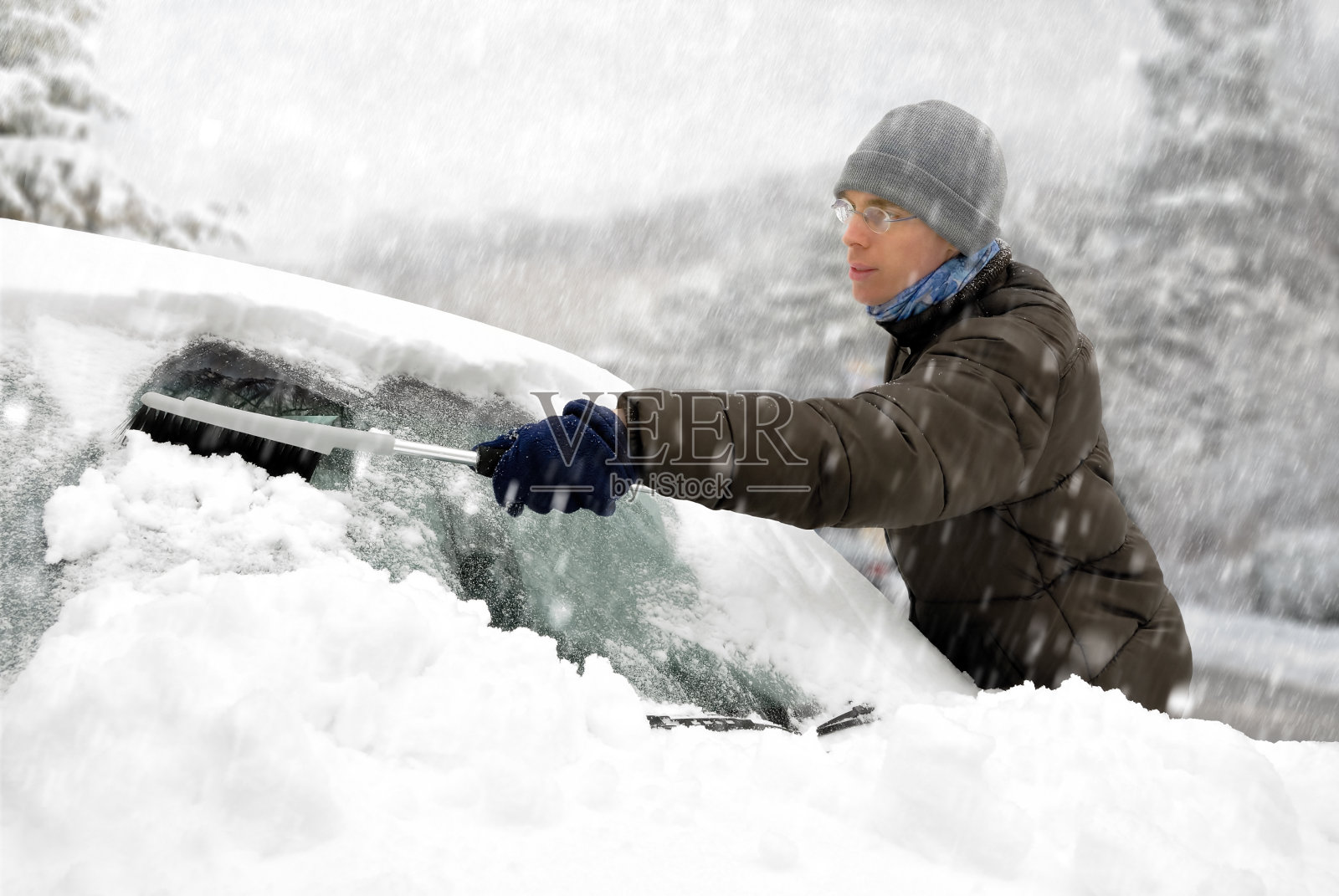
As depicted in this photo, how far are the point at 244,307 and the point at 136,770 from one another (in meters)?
0.94

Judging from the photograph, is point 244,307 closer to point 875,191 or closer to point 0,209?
point 875,191

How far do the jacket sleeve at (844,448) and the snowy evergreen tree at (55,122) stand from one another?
353 inches

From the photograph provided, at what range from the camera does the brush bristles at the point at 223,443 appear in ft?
4.01

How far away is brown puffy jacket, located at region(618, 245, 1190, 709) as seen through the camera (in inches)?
45.5

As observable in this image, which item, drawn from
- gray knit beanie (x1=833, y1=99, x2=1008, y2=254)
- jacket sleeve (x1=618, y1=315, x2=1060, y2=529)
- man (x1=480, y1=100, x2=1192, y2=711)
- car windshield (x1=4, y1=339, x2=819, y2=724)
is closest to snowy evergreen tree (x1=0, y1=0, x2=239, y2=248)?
car windshield (x1=4, y1=339, x2=819, y2=724)

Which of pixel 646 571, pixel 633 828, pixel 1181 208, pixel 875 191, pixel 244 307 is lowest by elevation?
pixel 646 571

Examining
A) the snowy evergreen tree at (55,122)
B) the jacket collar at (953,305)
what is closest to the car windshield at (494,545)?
the jacket collar at (953,305)

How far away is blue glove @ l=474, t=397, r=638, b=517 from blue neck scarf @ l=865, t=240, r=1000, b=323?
75cm

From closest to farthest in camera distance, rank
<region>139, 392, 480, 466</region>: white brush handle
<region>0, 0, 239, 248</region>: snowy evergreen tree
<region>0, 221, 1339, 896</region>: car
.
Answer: <region>0, 221, 1339, 896</region>: car, <region>139, 392, 480, 466</region>: white brush handle, <region>0, 0, 239, 248</region>: snowy evergreen tree

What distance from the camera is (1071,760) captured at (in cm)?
89

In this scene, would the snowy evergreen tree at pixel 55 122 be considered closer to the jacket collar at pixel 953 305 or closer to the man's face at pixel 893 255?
the man's face at pixel 893 255

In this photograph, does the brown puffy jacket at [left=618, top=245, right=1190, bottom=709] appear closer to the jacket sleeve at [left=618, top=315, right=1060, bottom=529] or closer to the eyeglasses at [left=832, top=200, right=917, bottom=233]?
the jacket sleeve at [left=618, top=315, right=1060, bottom=529]

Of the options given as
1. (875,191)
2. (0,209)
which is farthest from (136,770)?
(0,209)

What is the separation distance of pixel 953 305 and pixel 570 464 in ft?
2.82
